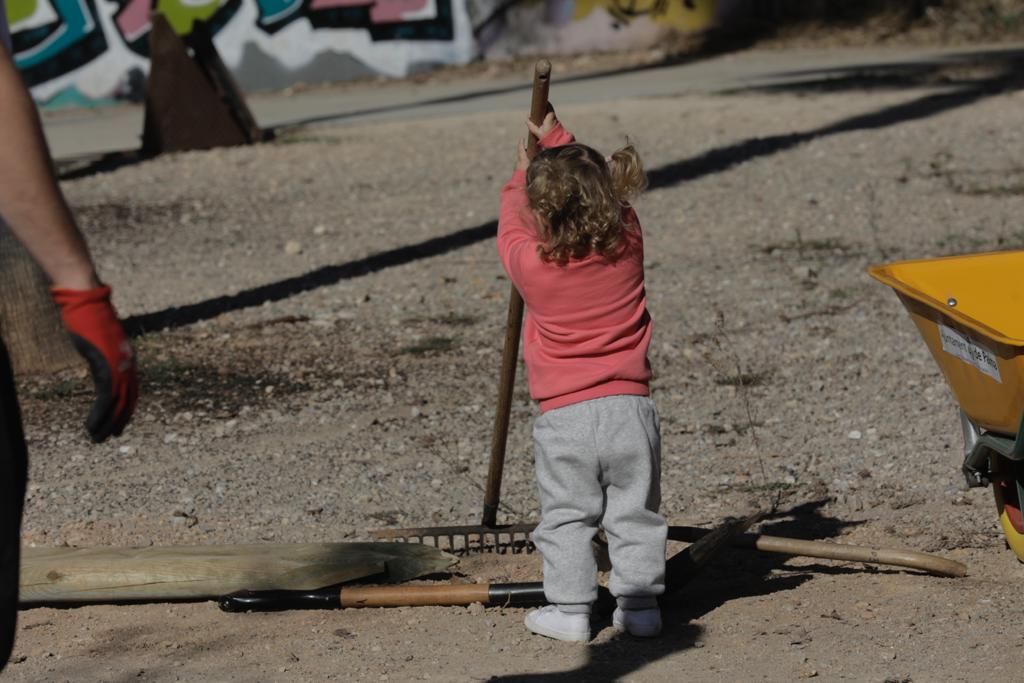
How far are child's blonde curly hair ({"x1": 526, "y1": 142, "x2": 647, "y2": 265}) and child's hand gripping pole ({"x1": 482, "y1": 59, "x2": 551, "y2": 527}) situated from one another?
21cm

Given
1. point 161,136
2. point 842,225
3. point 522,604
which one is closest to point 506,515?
point 522,604

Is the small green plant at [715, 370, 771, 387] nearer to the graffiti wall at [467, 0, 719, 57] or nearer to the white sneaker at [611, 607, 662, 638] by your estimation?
the white sneaker at [611, 607, 662, 638]

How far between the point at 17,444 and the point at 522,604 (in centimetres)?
203

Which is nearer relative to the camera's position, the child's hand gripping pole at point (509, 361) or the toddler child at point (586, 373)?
the toddler child at point (586, 373)

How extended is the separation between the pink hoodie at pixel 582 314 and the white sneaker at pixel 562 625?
54 cm

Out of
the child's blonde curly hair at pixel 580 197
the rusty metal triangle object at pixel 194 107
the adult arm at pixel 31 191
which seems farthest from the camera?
the rusty metal triangle object at pixel 194 107

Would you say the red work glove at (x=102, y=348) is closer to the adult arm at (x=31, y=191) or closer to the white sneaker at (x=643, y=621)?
the adult arm at (x=31, y=191)

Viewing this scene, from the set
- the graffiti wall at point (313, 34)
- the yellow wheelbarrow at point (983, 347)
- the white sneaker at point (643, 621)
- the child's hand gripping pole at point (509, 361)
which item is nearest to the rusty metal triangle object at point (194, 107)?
the graffiti wall at point (313, 34)

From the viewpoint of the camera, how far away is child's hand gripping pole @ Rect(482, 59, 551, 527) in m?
3.86

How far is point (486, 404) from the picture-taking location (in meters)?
6.08

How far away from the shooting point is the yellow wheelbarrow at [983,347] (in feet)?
12.6

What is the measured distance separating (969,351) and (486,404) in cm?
245

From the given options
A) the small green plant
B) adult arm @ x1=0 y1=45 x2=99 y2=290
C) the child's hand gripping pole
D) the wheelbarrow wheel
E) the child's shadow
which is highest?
adult arm @ x1=0 y1=45 x2=99 y2=290

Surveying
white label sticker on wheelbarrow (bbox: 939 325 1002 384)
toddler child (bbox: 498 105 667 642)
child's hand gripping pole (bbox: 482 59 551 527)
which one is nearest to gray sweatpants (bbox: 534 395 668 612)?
toddler child (bbox: 498 105 667 642)
